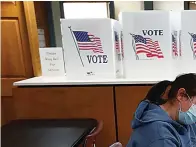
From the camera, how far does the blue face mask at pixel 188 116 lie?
119 centimetres

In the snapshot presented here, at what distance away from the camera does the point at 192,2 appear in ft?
8.23

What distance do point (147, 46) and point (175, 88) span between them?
1.95 feet

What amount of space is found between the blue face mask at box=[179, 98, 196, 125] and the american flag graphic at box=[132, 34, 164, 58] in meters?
0.57

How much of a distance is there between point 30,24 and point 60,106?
0.88 m

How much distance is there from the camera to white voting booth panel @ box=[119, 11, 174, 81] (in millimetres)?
1659

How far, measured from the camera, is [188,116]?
1201mm

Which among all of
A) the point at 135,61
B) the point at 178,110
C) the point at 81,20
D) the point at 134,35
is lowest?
the point at 178,110

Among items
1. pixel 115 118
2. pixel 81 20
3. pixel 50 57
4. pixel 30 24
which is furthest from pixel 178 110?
A: pixel 30 24

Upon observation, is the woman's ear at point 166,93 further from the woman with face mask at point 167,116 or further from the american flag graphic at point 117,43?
the american flag graphic at point 117,43

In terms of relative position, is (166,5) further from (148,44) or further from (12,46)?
(12,46)

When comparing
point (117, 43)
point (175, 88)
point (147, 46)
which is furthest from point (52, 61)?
point (175, 88)

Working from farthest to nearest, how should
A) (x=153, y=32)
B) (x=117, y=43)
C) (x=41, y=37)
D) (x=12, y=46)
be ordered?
1. (x=41, y=37)
2. (x=12, y=46)
3. (x=117, y=43)
4. (x=153, y=32)

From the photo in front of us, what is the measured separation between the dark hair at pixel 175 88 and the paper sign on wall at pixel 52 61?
97 centimetres

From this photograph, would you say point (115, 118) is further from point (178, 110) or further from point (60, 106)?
point (178, 110)
